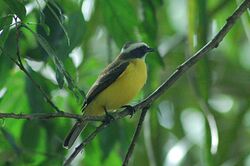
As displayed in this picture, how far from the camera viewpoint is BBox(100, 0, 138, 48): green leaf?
4.49m

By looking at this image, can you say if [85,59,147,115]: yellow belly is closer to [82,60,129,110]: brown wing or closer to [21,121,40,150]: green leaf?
[82,60,129,110]: brown wing

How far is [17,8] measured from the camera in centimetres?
318

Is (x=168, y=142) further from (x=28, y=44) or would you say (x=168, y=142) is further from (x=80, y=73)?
(x=28, y=44)

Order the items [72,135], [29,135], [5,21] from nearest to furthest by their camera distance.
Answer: [5,21] < [72,135] < [29,135]

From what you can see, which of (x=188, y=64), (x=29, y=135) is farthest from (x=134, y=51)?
(x=188, y=64)

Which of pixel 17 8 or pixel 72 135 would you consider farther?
pixel 72 135

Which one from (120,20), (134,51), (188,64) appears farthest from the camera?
(134,51)

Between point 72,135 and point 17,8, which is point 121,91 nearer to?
point 72,135

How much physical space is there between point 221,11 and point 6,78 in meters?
1.79

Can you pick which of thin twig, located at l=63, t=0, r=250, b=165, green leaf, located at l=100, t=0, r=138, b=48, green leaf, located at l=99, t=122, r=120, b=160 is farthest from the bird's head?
thin twig, located at l=63, t=0, r=250, b=165

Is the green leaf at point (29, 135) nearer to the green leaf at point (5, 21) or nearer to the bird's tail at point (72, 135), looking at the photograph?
the bird's tail at point (72, 135)

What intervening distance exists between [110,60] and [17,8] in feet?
6.61

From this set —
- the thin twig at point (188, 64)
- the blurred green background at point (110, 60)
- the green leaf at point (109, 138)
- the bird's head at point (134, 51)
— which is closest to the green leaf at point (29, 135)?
the blurred green background at point (110, 60)

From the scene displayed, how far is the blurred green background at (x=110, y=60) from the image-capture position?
161 inches
